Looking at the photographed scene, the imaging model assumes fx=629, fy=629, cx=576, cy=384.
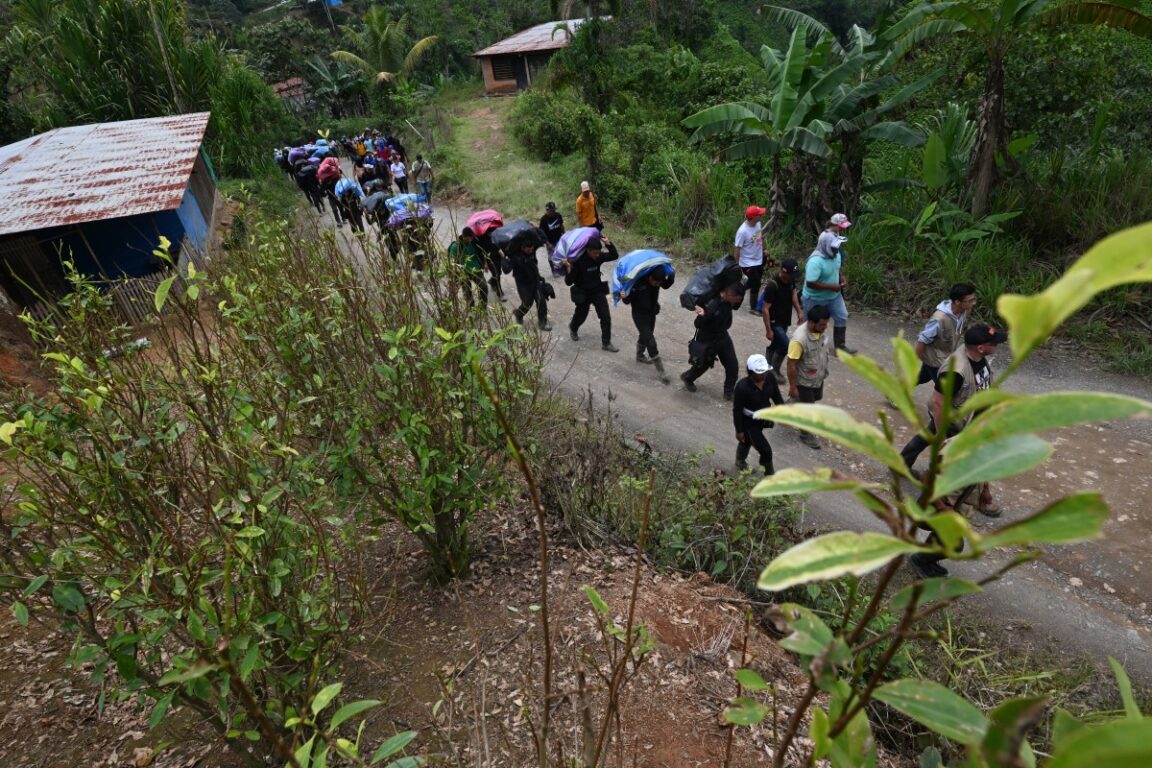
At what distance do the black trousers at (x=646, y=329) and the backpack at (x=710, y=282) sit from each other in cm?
72

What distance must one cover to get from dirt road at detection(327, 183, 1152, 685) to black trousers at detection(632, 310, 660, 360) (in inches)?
11.2

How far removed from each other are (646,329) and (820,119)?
410 centimetres

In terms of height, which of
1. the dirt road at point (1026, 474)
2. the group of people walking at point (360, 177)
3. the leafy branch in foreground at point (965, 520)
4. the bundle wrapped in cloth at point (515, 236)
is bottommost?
the dirt road at point (1026, 474)

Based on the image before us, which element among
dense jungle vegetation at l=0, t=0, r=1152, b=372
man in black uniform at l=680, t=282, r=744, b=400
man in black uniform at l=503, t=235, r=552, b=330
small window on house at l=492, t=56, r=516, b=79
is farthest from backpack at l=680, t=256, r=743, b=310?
small window on house at l=492, t=56, r=516, b=79

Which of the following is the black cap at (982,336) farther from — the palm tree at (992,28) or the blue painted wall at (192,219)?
the blue painted wall at (192,219)

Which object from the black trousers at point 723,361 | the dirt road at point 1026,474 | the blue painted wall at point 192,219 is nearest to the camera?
the dirt road at point 1026,474

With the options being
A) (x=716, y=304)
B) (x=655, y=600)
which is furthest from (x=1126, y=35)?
(x=655, y=600)

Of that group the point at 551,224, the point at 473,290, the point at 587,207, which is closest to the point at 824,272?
the point at 473,290

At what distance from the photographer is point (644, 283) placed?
654 cm

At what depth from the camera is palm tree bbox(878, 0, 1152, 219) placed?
6434 millimetres

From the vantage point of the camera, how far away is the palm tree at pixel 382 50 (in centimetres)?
2584

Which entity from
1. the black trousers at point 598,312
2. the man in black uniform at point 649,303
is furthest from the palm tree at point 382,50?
the man in black uniform at point 649,303

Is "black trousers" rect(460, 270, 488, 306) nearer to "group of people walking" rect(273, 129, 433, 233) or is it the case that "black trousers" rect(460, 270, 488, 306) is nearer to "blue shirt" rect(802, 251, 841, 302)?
"blue shirt" rect(802, 251, 841, 302)

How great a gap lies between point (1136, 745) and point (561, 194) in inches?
549
